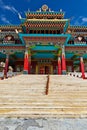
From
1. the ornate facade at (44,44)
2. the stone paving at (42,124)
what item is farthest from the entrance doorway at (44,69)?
the stone paving at (42,124)

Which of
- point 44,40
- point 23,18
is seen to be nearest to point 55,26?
point 44,40

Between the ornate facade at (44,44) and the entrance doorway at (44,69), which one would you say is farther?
the entrance doorway at (44,69)

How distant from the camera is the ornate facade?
22.0m

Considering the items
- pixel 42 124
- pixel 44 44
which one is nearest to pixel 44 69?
pixel 44 44

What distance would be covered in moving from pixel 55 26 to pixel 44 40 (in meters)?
4.57

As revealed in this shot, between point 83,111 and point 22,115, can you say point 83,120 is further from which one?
point 22,115

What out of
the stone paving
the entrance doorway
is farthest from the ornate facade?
the stone paving

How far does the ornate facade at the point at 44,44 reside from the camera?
2200cm

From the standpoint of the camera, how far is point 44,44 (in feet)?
72.2

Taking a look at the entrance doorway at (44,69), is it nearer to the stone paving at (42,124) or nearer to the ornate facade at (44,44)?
the ornate facade at (44,44)

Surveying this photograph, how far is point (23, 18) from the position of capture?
2550 centimetres

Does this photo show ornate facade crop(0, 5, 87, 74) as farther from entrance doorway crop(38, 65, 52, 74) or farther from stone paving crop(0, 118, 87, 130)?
stone paving crop(0, 118, 87, 130)

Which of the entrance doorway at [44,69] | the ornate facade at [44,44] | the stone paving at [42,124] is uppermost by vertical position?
the ornate facade at [44,44]

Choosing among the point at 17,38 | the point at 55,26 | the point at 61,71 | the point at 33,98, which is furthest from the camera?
the point at 17,38
